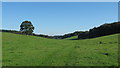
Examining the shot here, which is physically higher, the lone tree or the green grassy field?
the lone tree

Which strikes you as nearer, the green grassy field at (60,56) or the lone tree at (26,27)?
the green grassy field at (60,56)

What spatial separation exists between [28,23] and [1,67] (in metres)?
95.7

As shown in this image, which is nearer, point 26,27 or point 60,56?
point 60,56

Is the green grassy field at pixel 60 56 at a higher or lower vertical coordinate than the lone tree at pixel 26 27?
lower

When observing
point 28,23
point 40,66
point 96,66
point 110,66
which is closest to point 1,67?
point 40,66

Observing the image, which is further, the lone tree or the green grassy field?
the lone tree

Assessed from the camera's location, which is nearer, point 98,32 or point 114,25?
point 114,25

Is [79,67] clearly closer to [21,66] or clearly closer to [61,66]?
[61,66]

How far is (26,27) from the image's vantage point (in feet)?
358

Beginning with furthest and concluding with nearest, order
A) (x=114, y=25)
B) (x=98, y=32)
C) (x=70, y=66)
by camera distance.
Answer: (x=98, y=32) < (x=114, y=25) < (x=70, y=66)

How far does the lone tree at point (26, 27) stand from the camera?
109 meters

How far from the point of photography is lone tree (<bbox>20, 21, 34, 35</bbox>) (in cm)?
10919

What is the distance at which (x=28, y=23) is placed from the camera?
110 m

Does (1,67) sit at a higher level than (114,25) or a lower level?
lower
